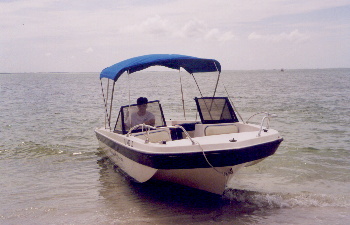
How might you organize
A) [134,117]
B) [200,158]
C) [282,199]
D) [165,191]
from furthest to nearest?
[134,117] < [165,191] < [282,199] < [200,158]

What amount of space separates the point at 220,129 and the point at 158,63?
99.7 inches

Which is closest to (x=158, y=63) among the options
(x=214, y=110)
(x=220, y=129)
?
(x=214, y=110)

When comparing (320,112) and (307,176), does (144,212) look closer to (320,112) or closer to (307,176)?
(307,176)

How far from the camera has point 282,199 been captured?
7.30 metres

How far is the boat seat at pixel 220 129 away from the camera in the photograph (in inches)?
311

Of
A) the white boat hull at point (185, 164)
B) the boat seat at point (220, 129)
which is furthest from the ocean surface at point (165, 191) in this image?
the boat seat at point (220, 129)

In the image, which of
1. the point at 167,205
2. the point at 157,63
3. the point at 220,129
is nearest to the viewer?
the point at 167,205

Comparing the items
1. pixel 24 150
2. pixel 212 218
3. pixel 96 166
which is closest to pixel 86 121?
pixel 24 150

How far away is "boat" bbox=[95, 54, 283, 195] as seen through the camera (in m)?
6.17

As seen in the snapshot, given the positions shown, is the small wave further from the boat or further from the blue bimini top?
the blue bimini top

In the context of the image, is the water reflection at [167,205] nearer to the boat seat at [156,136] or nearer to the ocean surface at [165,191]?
the ocean surface at [165,191]

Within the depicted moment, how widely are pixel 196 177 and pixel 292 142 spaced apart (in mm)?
7107

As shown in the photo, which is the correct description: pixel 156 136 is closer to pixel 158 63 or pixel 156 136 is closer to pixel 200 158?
pixel 200 158

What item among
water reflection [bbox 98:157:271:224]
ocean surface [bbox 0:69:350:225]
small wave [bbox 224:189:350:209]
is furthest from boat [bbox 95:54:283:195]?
small wave [bbox 224:189:350:209]
